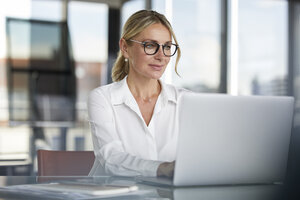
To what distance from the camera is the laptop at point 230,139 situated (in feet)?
4.35

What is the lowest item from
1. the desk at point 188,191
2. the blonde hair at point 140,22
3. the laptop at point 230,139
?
the desk at point 188,191

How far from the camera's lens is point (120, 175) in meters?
1.69

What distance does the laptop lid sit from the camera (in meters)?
1.33

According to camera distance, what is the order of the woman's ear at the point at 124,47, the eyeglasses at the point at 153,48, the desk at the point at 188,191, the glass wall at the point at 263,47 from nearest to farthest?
the desk at the point at 188,191
the eyeglasses at the point at 153,48
the woman's ear at the point at 124,47
the glass wall at the point at 263,47

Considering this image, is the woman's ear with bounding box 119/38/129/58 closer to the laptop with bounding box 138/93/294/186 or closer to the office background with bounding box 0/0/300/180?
the laptop with bounding box 138/93/294/186

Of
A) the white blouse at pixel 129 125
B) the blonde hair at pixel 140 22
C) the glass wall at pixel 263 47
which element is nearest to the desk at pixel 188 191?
the white blouse at pixel 129 125

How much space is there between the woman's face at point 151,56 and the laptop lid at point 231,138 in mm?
780

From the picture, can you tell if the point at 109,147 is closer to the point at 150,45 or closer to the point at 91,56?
the point at 150,45

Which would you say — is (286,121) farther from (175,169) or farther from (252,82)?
(252,82)

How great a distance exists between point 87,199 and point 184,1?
484 cm

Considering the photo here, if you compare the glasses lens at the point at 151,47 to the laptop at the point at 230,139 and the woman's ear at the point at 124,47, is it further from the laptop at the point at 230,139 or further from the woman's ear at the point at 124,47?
the laptop at the point at 230,139

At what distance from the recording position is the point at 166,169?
1.45m

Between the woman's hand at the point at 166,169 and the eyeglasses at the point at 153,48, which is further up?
the eyeglasses at the point at 153,48

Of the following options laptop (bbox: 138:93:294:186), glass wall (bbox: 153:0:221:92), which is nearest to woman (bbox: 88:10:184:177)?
laptop (bbox: 138:93:294:186)
